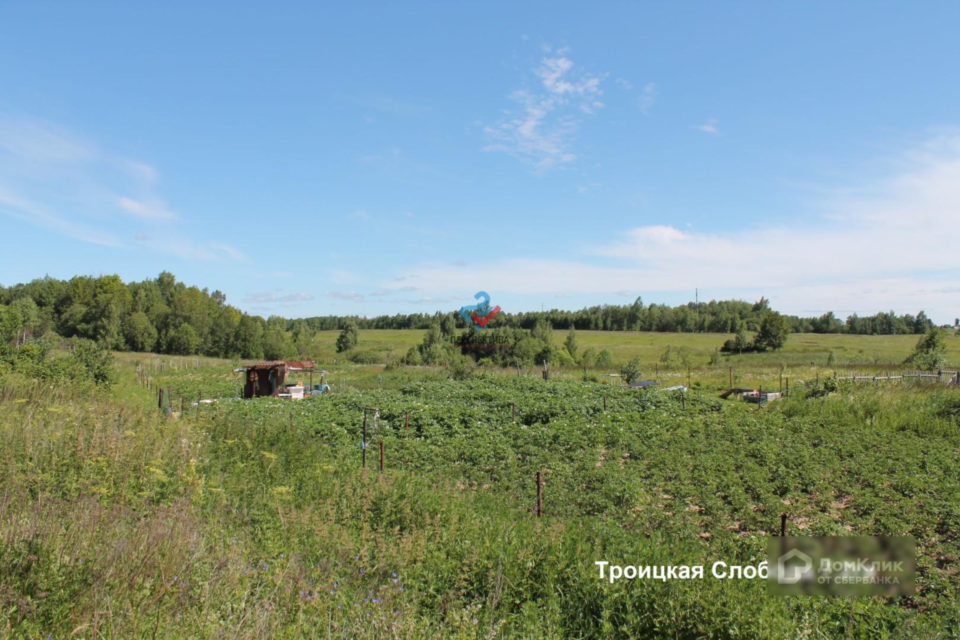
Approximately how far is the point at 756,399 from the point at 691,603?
18.4 metres

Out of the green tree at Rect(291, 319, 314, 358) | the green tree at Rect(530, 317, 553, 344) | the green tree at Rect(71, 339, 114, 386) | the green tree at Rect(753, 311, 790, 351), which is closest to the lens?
the green tree at Rect(71, 339, 114, 386)

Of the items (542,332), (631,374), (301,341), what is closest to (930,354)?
(631,374)

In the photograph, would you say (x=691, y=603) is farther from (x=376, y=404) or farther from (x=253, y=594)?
(x=376, y=404)

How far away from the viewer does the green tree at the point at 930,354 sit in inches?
1155

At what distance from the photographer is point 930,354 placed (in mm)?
30656

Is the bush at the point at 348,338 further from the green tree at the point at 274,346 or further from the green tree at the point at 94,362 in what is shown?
the green tree at the point at 94,362

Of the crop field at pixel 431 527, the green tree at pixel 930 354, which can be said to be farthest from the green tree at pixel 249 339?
the green tree at pixel 930 354

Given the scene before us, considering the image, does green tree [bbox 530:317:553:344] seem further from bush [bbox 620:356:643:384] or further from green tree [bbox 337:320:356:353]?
green tree [bbox 337:320:356:353]

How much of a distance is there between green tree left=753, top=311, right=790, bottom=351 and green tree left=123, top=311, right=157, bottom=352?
71.1 m

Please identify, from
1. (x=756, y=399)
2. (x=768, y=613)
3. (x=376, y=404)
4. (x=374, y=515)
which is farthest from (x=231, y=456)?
(x=756, y=399)

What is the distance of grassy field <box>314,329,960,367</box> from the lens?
49.7 meters

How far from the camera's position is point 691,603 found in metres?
3.80

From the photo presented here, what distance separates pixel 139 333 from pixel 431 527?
70.3 meters

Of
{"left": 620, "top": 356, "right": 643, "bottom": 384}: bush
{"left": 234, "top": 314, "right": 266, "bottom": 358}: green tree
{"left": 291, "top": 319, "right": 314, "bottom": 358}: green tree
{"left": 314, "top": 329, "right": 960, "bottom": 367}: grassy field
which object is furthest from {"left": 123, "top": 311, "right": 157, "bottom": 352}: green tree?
{"left": 620, "top": 356, "right": 643, "bottom": 384}: bush
